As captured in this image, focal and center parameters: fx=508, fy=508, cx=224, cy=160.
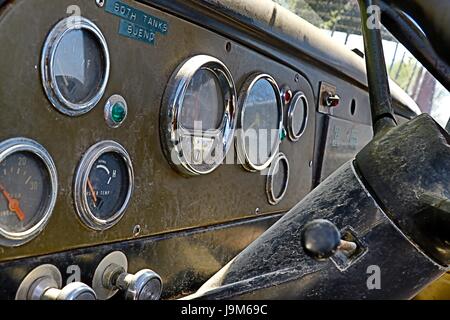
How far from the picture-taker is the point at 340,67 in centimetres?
205

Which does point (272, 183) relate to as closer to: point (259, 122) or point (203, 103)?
point (259, 122)

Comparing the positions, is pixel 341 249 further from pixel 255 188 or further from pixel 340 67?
pixel 340 67

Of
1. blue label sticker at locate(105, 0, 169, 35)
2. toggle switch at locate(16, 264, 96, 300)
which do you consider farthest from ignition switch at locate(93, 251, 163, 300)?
blue label sticker at locate(105, 0, 169, 35)

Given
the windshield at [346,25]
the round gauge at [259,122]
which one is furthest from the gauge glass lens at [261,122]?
the windshield at [346,25]

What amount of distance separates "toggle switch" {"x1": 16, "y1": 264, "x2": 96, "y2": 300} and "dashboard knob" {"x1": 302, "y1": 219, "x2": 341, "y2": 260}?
1.38 feet

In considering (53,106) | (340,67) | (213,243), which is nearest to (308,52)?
(340,67)

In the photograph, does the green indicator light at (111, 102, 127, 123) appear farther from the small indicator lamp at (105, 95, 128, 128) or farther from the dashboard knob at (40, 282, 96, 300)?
the dashboard knob at (40, 282, 96, 300)

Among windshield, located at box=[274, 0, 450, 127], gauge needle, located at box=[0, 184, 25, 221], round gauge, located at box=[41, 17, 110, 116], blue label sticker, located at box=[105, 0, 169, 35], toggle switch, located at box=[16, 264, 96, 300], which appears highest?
windshield, located at box=[274, 0, 450, 127]

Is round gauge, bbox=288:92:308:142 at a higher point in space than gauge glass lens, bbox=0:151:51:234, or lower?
higher

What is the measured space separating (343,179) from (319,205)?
0.05 metres

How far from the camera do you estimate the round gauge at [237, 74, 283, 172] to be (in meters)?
1.52

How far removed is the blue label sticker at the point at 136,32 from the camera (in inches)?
42.1

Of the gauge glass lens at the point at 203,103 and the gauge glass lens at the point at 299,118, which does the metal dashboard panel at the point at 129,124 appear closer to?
the gauge glass lens at the point at 203,103

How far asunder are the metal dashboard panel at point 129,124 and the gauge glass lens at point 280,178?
0.45 ft
